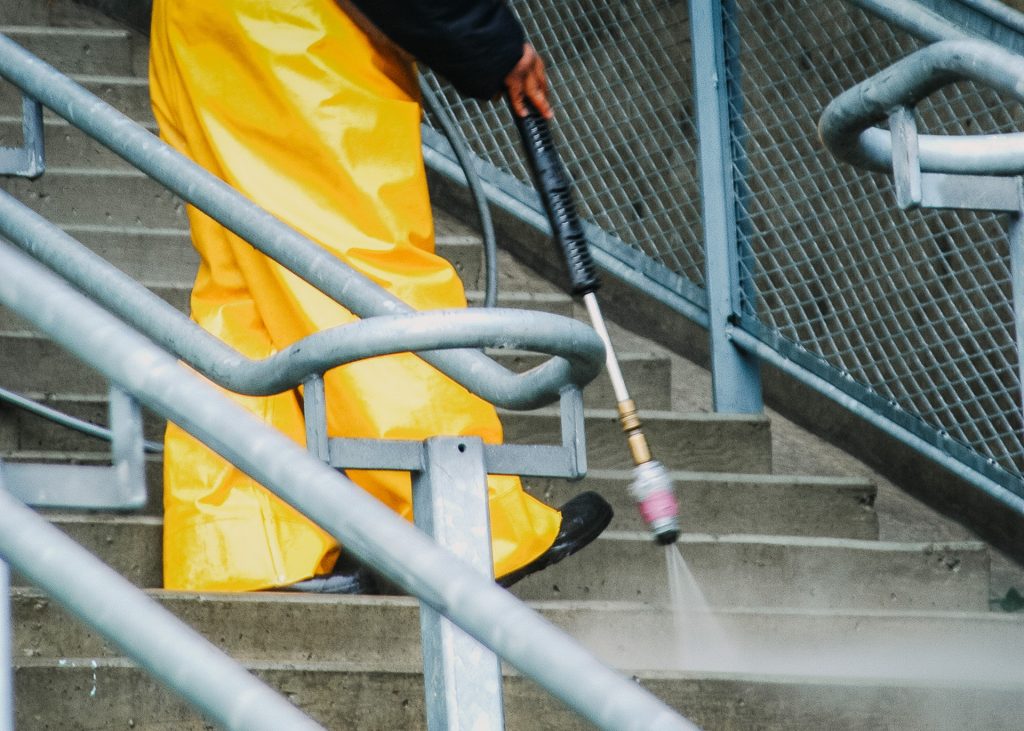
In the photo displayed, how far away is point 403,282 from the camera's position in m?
2.42

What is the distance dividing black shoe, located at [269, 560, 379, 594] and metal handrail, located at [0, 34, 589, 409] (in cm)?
88

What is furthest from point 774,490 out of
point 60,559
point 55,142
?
point 60,559

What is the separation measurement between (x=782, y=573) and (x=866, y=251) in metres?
0.96

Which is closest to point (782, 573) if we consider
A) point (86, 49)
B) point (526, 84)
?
point (526, 84)

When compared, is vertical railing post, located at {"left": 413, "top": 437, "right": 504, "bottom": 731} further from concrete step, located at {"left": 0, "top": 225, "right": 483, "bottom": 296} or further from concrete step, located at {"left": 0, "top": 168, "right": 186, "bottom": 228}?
concrete step, located at {"left": 0, "top": 168, "right": 186, "bottom": 228}

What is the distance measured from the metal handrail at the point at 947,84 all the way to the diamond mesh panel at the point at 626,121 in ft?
7.56

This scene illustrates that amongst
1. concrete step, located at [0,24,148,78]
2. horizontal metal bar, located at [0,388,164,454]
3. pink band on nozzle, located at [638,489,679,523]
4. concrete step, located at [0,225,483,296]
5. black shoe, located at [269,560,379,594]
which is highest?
concrete step, located at [0,24,148,78]

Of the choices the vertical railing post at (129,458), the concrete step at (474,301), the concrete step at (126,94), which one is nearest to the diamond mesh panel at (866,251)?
the concrete step at (474,301)

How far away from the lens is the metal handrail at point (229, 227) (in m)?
1.45

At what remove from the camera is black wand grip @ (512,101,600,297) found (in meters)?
2.15

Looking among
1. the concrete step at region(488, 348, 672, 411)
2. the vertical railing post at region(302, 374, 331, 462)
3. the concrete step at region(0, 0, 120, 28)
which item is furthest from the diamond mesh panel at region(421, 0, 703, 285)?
the vertical railing post at region(302, 374, 331, 462)

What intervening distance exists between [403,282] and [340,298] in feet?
2.75

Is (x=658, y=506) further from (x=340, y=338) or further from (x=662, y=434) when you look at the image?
(x=662, y=434)

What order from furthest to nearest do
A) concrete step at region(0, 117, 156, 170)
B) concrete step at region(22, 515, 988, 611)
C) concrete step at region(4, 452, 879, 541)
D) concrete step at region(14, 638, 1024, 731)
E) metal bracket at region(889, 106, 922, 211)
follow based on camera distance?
1. concrete step at region(0, 117, 156, 170)
2. concrete step at region(4, 452, 879, 541)
3. concrete step at region(22, 515, 988, 611)
4. concrete step at region(14, 638, 1024, 731)
5. metal bracket at region(889, 106, 922, 211)
